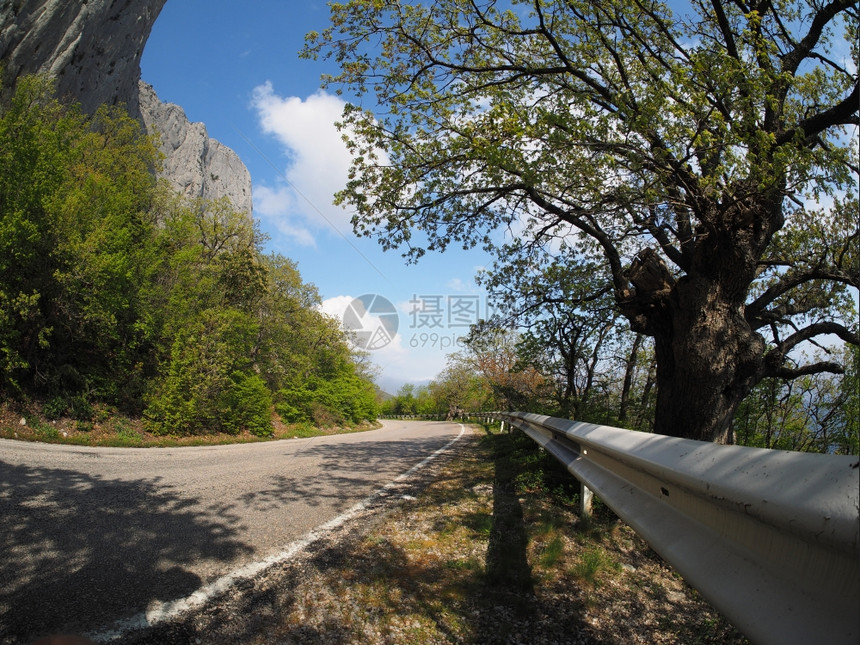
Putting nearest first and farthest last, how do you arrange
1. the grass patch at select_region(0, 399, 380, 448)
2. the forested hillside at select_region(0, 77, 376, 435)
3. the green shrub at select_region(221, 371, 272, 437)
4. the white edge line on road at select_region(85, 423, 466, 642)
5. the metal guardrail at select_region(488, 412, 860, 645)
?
the metal guardrail at select_region(488, 412, 860, 645) → the white edge line on road at select_region(85, 423, 466, 642) → the grass patch at select_region(0, 399, 380, 448) → the forested hillside at select_region(0, 77, 376, 435) → the green shrub at select_region(221, 371, 272, 437)

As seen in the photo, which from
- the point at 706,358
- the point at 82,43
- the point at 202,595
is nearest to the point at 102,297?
the point at 202,595

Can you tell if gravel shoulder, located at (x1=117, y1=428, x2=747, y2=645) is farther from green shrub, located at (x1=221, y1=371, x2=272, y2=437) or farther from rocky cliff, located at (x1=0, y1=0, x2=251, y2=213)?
rocky cliff, located at (x1=0, y1=0, x2=251, y2=213)

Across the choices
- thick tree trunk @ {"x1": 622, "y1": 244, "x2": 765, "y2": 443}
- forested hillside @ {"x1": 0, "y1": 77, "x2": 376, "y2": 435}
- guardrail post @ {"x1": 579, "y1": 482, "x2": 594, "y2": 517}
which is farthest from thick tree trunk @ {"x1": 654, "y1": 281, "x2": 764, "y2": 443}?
forested hillside @ {"x1": 0, "y1": 77, "x2": 376, "y2": 435}

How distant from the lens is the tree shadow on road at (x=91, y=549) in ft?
7.84

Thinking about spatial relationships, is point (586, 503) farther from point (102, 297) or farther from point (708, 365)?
point (102, 297)

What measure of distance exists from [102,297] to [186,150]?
88.6m

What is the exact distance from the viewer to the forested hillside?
11125mm

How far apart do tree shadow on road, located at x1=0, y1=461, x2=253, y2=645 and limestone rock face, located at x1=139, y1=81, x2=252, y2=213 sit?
72545mm

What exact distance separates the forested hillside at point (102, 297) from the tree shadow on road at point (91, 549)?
8.39 m

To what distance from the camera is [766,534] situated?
1010mm

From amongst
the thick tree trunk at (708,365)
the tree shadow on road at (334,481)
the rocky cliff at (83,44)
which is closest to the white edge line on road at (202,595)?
the tree shadow on road at (334,481)

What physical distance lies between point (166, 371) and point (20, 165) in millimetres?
6301

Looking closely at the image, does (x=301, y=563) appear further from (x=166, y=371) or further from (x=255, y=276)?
(x=255, y=276)

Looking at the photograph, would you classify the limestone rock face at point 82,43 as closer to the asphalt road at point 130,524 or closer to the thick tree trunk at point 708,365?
the asphalt road at point 130,524
